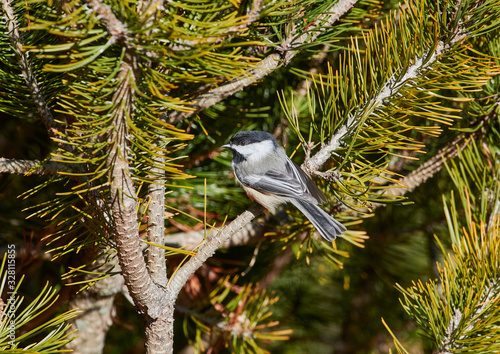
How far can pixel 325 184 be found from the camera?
995 mm

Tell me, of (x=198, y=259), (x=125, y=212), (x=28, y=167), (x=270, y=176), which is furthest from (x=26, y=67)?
(x=270, y=176)

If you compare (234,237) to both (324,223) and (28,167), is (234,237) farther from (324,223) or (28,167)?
(28,167)

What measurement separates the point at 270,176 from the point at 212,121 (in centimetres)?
22

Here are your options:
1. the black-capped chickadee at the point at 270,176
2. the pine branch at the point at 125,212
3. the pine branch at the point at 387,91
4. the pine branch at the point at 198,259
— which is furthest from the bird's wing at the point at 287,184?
the pine branch at the point at 125,212

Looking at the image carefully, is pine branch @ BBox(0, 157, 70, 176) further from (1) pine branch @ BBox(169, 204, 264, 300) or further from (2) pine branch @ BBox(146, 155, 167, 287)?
(1) pine branch @ BBox(169, 204, 264, 300)

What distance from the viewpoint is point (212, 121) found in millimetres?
1164

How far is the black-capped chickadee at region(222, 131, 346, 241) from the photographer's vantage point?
0.96 meters

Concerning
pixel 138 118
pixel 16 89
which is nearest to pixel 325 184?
pixel 138 118

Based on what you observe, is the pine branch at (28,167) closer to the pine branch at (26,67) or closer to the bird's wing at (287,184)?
the pine branch at (26,67)

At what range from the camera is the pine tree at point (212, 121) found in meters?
0.54

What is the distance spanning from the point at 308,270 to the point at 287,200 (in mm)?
585

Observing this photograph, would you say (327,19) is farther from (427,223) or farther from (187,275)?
(427,223)

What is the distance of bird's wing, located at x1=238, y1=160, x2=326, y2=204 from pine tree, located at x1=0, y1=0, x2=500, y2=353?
5cm

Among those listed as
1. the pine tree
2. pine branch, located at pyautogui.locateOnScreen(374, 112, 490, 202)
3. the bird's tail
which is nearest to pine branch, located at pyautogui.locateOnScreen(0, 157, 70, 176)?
the pine tree
